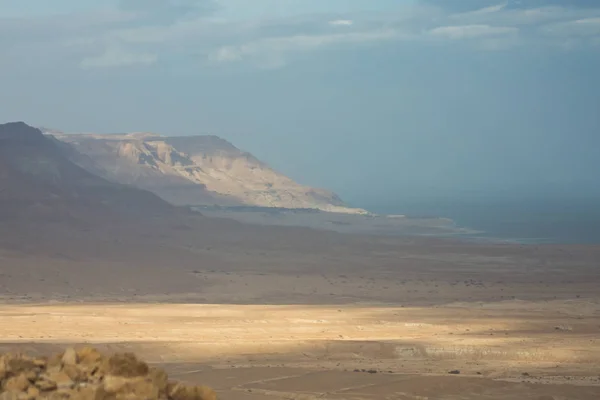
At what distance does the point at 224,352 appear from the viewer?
18.4 metres

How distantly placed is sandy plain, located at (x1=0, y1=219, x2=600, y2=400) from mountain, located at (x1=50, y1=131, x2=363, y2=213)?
4030cm

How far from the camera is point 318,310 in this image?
99.4 feet

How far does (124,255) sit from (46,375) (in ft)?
153

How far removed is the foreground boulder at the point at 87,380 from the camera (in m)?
8.66

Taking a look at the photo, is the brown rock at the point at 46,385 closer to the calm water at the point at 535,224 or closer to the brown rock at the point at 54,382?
the brown rock at the point at 54,382

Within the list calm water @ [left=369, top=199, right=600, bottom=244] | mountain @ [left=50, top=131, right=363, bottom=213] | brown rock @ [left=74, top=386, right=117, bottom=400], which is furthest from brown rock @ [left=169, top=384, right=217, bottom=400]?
mountain @ [left=50, top=131, right=363, bottom=213]

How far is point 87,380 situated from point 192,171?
377 feet

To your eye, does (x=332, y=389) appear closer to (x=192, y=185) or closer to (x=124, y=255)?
(x=124, y=255)

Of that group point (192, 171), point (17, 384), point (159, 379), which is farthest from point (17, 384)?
point (192, 171)

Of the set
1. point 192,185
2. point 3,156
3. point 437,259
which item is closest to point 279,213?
point 192,185

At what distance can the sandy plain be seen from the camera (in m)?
14.3

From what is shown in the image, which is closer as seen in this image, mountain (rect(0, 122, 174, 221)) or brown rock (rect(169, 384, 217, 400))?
brown rock (rect(169, 384, 217, 400))

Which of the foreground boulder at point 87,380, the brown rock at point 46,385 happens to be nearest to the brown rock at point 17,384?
the foreground boulder at point 87,380

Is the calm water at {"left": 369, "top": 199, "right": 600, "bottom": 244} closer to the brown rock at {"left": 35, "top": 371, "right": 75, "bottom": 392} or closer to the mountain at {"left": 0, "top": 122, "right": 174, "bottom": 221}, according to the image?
the mountain at {"left": 0, "top": 122, "right": 174, "bottom": 221}
